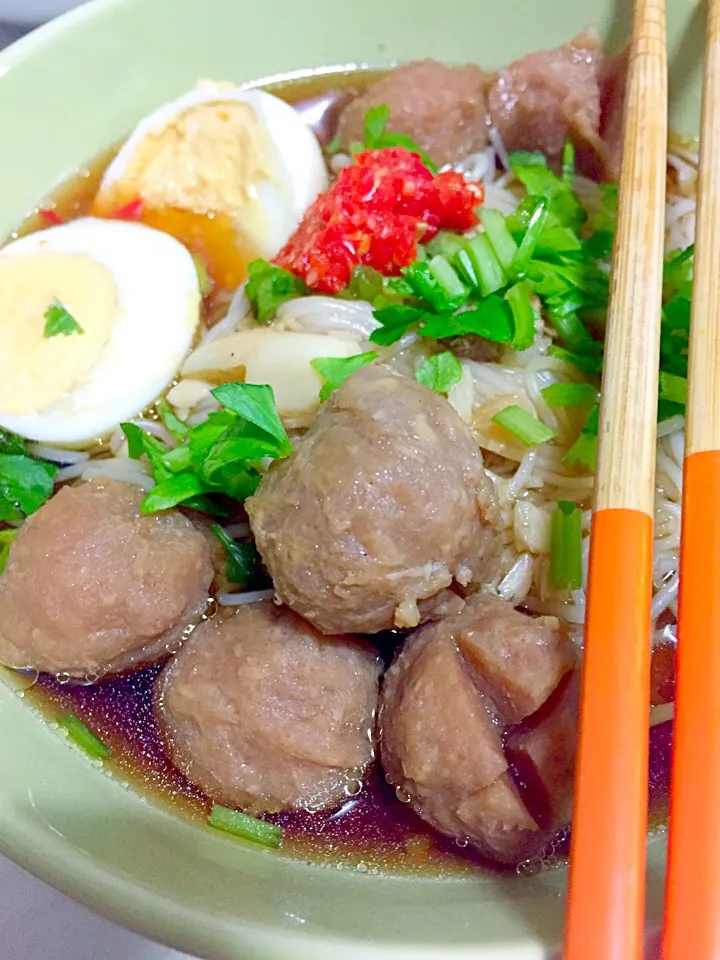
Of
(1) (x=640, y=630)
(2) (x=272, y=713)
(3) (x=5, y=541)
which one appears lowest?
(2) (x=272, y=713)

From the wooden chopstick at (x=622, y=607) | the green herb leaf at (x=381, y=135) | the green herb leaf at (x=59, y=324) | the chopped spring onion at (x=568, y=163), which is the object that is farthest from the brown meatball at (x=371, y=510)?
the chopped spring onion at (x=568, y=163)

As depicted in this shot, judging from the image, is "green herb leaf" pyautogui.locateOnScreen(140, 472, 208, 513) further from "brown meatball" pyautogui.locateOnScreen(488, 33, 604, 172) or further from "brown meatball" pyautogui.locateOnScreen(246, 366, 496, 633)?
"brown meatball" pyautogui.locateOnScreen(488, 33, 604, 172)

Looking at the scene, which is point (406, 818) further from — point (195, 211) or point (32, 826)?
point (195, 211)

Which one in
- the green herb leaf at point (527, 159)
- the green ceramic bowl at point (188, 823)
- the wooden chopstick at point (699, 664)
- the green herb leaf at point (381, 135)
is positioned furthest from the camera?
the green herb leaf at point (527, 159)

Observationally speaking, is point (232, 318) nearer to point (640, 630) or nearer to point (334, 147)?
point (334, 147)

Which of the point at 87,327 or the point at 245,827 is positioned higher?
the point at 87,327

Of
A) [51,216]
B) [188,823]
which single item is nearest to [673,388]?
[188,823]

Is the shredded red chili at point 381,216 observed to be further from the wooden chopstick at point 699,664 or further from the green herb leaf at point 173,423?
the wooden chopstick at point 699,664
